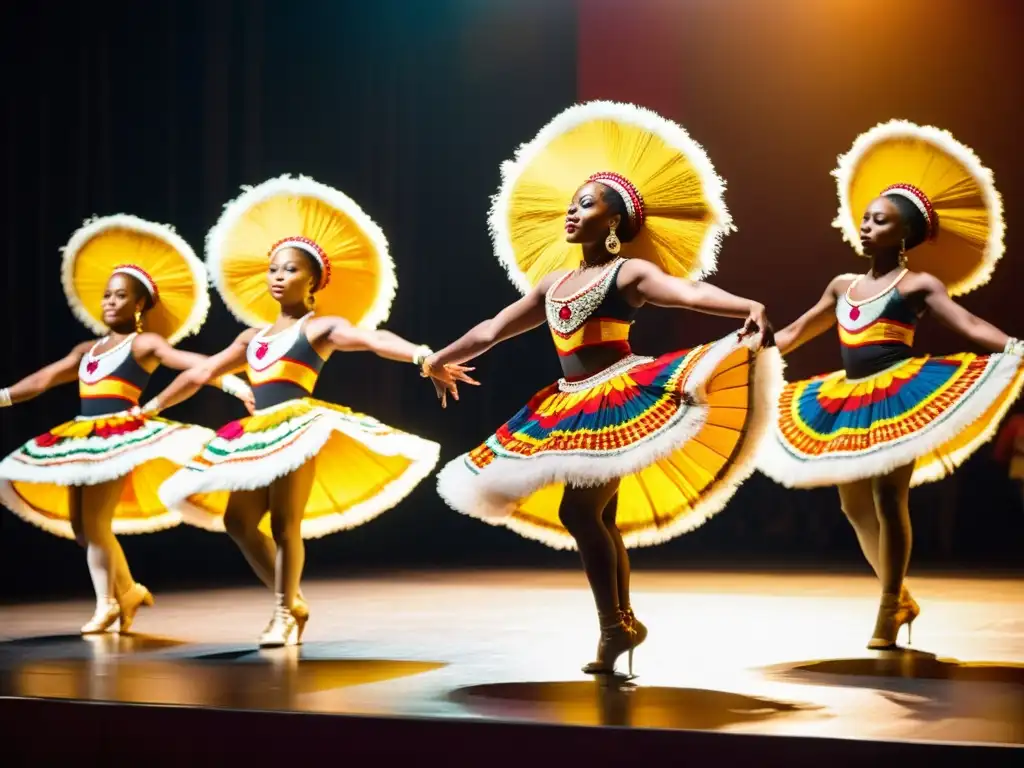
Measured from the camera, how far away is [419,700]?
292 cm

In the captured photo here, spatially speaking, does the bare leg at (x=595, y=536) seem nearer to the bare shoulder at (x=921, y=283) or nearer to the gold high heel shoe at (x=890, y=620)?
the gold high heel shoe at (x=890, y=620)

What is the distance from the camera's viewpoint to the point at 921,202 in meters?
3.93

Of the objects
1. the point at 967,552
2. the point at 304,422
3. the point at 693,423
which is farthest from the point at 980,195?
the point at 967,552

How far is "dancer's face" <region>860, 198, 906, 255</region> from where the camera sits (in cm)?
386

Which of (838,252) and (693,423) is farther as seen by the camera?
(838,252)

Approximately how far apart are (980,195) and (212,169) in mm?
4056

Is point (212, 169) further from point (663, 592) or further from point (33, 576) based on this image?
point (663, 592)

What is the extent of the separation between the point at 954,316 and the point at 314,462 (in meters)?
1.90

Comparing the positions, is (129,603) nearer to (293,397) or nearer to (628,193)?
(293,397)

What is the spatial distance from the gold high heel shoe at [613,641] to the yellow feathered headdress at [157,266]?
84.7 inches

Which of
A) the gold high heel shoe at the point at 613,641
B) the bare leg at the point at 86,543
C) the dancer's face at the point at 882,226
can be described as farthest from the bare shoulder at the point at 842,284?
the bare leg at the point at 86,543

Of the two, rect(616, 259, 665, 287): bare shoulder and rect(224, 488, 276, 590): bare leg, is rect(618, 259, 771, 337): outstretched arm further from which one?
rect(224, 488, 276, 590): bare leg

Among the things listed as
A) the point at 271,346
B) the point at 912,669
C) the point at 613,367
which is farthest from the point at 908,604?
the point at 271,346

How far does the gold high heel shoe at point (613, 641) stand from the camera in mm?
3207
